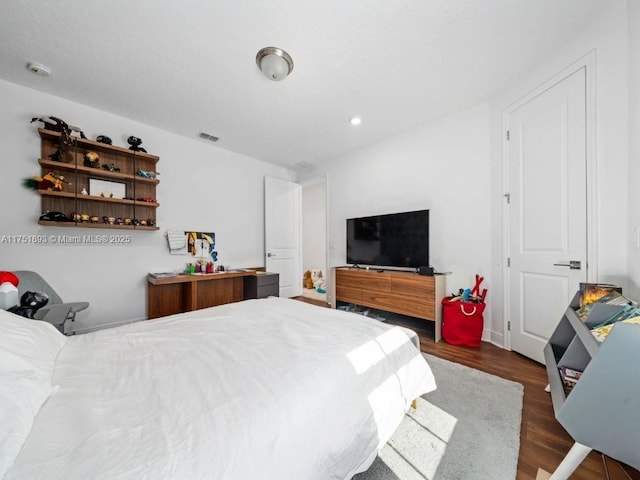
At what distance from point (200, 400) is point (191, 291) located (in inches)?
105

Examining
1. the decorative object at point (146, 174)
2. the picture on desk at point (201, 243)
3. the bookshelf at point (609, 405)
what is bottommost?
the bookshelf at point (609, 405)

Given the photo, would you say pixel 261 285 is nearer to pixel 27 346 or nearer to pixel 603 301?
pixel 27 346

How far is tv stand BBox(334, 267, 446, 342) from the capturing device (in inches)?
106

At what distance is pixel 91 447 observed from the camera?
58 cm

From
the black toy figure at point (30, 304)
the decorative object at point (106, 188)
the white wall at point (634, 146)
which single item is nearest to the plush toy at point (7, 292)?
the black toy figure at point (30, 304)

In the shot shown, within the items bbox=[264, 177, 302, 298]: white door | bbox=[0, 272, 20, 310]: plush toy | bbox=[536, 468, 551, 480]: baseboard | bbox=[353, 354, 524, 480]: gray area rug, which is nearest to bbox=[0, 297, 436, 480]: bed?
bbox=[353, 354, 524, 480]: gray area rug

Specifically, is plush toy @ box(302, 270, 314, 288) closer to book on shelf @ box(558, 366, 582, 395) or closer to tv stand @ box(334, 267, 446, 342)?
tv stand @ box(334, 267, 446, 342)

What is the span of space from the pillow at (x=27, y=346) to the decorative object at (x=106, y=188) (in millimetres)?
2213

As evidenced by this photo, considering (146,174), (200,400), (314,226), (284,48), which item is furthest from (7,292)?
(314,226)

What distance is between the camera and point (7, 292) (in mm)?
1320

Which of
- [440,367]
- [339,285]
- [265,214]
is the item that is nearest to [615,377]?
[440,367]

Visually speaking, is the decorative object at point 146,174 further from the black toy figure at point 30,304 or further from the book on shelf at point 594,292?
the book on shelf at point 594,292

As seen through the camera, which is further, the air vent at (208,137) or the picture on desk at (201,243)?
the picture on desk at (201,243)

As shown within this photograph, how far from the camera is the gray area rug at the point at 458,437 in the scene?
113cm
